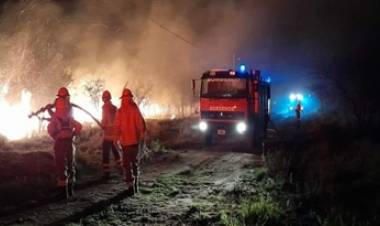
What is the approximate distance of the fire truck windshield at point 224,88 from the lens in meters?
15.0

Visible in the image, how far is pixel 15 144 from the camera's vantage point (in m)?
14.4

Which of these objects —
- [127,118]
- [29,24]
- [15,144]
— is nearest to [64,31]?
[29,24]

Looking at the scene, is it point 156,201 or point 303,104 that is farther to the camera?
point 303,104

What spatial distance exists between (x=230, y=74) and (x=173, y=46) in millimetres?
23552

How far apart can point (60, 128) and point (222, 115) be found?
8.31 meters

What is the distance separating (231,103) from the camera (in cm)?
1506

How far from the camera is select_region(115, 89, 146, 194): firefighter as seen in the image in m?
7.96

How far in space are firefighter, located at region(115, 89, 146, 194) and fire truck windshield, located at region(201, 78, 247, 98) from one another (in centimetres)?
737

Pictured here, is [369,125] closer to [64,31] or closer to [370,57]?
[370,57]

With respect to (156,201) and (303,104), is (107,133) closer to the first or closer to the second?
(156,201)

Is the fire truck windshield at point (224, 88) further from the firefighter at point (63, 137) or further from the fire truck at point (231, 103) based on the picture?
the firefighter at point (63, 137)

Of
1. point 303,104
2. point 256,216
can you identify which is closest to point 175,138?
point 256,216

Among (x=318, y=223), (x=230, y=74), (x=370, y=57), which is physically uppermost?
(x=370, y=57)

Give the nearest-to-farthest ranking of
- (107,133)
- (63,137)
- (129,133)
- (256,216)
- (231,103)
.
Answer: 1. (256,216)
2. (63,137)
3. (129,133)
4. (107,133)
5. (231,103)
